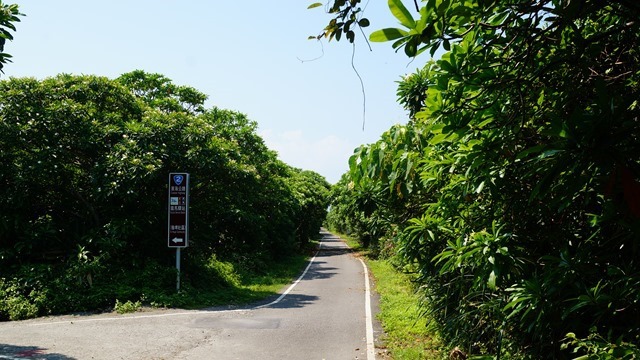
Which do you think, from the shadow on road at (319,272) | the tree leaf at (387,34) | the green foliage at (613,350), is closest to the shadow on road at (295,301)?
the shadow on road at (319,272)

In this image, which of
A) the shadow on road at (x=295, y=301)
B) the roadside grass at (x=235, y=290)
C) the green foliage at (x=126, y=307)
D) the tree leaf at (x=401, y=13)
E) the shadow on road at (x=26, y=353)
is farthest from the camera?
the shadow on road at (x=295, y=301)

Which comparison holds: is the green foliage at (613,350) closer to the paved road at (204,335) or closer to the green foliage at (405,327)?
the green foliage at (405,327)

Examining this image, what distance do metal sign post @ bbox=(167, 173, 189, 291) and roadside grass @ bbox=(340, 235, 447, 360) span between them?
5774mm

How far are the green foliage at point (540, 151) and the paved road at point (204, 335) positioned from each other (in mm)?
4168

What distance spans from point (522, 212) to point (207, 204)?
42.6 feet

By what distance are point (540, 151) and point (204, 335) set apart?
26.0 feet

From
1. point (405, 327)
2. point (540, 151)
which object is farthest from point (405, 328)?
point (540, 151)

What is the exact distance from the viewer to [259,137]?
72.6 feet

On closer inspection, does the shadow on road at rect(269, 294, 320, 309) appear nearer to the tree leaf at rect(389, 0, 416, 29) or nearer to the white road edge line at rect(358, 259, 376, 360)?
the white road edge line at rect(358, 259, 376, 360)

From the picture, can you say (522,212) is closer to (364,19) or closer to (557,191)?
(557,191)

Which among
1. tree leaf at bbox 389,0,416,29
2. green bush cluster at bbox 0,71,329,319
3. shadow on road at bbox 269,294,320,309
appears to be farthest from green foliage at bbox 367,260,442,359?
tree leaf at bbox 389,0,416,29

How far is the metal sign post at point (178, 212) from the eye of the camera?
42.4ft

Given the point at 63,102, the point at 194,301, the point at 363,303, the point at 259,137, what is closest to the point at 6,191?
the point at 63,102

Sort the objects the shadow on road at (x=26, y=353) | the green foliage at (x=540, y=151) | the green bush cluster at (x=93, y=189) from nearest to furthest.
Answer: the green foliage at (x=540, y=151) → the shadow on road at (x=26, y=353) → the green bush cluster at (x=93, y=189)
